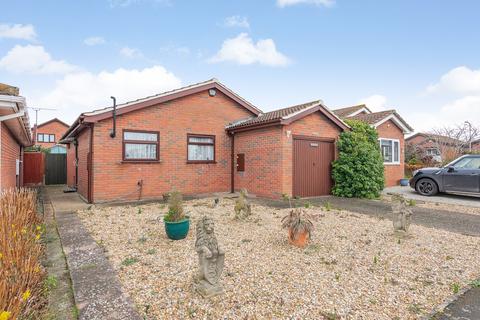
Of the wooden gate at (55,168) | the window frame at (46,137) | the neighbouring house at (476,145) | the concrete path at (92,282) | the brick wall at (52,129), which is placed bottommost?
the concrete path at (92,282)

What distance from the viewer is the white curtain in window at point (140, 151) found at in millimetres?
9000

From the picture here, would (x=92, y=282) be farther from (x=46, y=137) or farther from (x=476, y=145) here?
(x=46, y=137)

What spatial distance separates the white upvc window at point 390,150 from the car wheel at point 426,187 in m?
3.37

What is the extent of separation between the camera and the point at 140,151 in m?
9.24

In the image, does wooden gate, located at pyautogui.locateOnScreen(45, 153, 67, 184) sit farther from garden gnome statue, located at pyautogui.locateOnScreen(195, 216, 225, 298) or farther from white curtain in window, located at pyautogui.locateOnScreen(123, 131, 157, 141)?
garden gnome statue, located at pyautogui.locateOnScreen(195, 216, 225, 298)

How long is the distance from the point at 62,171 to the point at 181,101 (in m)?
11.7

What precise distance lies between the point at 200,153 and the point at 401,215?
298 inches

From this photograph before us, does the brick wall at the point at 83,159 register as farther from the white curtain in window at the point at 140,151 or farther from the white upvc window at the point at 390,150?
the white upvc window at the point at 390,150

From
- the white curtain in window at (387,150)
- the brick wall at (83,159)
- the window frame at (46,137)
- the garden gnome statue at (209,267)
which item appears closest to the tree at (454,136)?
the white curtain in window at (387,150)

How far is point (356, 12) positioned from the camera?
10.3 m

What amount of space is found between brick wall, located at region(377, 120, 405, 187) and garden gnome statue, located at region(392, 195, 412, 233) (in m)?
10.3

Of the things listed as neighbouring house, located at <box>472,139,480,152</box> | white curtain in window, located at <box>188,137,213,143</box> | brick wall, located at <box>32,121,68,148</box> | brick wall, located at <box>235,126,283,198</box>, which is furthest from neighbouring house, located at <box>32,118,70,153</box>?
neighbouring house, located at <box>472,139,480,152</box>

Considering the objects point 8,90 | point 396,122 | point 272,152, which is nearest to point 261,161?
point 272,152

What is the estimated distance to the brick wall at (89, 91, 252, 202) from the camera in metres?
8.56
